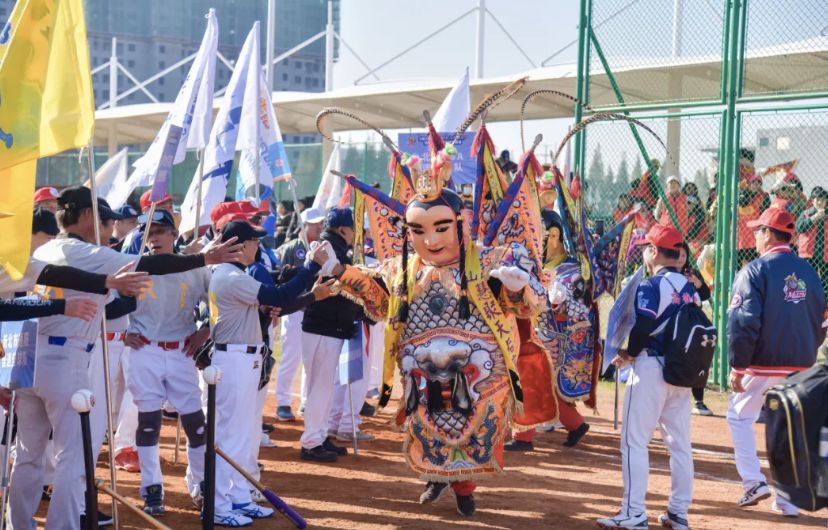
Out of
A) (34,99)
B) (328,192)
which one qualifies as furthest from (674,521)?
(328,192)

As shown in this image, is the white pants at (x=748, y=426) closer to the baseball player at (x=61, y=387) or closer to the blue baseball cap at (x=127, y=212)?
the baseball player at (x=61, y=387)

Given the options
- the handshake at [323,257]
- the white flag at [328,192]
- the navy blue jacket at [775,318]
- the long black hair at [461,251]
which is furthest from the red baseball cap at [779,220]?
the white flag at [328,192]

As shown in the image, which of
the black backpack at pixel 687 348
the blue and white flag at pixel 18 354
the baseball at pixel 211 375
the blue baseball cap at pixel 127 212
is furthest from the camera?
the blue baseball cap at pixel 127 212

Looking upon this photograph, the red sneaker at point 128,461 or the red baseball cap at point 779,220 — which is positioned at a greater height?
Result: the red baseball cap at point 779,220

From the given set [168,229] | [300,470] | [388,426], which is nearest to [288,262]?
[388,426]

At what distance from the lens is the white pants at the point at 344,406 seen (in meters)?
10.0

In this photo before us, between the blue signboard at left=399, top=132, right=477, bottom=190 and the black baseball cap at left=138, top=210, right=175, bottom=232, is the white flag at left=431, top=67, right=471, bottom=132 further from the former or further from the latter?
the black baseball cap at left=138, top=210, right=175, bottom=232

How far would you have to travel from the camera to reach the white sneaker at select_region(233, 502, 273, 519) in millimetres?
→ 7159

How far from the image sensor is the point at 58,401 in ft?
19.5

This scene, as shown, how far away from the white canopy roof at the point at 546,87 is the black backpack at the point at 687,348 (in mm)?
5829

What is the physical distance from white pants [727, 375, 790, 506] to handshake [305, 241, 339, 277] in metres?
3.09

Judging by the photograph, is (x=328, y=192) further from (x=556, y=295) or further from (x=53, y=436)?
(x=53, y=436)

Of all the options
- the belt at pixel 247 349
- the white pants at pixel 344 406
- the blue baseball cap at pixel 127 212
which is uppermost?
the blue baseball cap at pixel 127 212

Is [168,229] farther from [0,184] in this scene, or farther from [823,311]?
[823,311]
